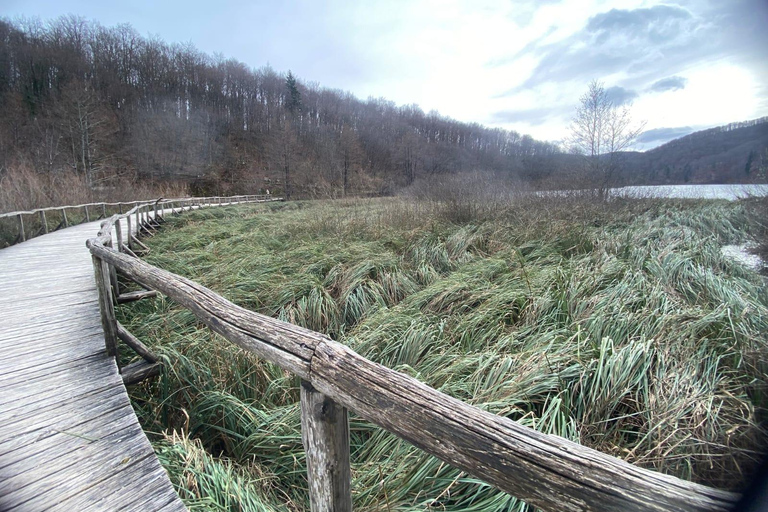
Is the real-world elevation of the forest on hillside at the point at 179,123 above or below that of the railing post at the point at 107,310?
above

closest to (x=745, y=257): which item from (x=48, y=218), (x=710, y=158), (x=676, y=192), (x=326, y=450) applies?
(x=710, y=158)

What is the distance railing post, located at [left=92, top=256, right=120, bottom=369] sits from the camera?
3.05 meters

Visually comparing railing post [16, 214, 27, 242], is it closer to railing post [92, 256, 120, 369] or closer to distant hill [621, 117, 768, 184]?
railing post [92, 256, 120, 369]

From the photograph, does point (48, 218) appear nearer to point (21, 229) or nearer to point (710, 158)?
point (21, 229)

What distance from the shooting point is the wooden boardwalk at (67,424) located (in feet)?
5.40

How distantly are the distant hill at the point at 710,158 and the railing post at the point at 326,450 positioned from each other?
13.4ft

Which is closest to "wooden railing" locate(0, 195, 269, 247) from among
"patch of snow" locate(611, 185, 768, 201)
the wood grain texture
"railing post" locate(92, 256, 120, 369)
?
"railing post" locate(92, 256, 120, 369)

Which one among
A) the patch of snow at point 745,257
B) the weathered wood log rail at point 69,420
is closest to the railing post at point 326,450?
the weathered wood log rail at point 69,420

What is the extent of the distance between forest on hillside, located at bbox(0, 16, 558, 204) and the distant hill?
9.90 meters

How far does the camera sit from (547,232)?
612cm

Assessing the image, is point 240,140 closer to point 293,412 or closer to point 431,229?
point 431,229

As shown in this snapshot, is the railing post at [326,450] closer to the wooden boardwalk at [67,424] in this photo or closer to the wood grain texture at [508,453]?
the wood grain texture at [508,453]

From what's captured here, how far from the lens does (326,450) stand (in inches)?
44.3

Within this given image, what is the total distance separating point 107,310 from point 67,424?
1.27 m
